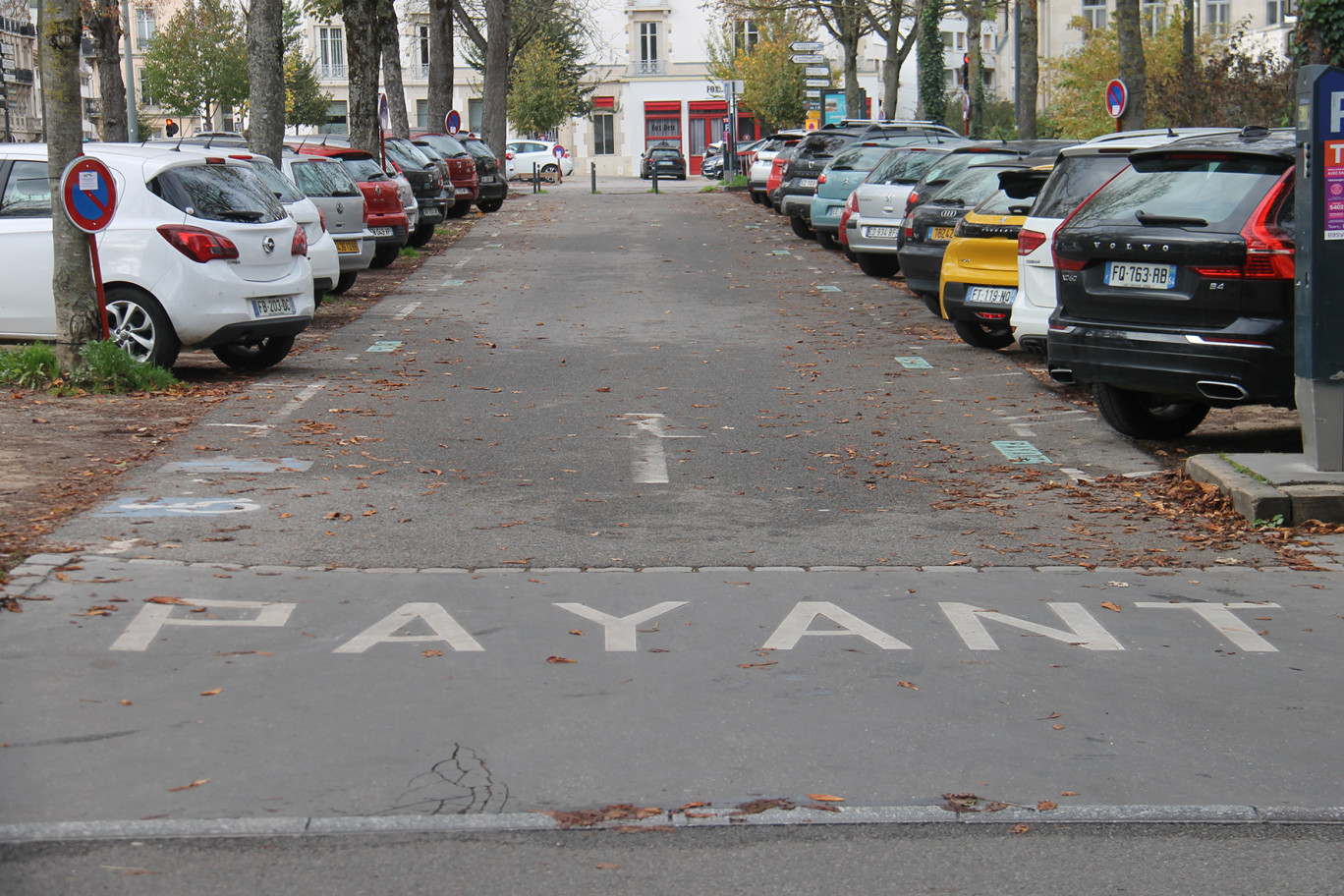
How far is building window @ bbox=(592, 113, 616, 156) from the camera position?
290 ft

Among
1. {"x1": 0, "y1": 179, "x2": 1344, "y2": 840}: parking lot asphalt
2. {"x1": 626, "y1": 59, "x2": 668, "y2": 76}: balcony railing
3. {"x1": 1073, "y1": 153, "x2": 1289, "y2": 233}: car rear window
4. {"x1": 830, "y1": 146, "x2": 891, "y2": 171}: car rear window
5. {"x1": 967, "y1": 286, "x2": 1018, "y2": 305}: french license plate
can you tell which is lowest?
{"x1": 0, "y1": 179, "x2": 1344, "y2": 840}: parking lot asphalt

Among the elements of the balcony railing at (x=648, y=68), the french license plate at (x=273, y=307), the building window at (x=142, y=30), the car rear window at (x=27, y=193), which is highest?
the building window at (x=142, y=30)

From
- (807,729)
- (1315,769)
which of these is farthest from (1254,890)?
(807,729)

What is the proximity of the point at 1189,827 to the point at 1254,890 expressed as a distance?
0.41 meters

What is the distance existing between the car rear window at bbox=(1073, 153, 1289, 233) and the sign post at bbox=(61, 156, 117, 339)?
6.93m

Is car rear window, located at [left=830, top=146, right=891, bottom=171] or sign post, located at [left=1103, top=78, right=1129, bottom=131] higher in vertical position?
sign post, located at [left=1103, top=78, right=1129, bottom=131]

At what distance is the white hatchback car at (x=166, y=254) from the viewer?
12.5 meters

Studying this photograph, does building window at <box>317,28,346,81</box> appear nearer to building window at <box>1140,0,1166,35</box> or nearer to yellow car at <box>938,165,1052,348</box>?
building window at <box>1140,0,1166,35</box>

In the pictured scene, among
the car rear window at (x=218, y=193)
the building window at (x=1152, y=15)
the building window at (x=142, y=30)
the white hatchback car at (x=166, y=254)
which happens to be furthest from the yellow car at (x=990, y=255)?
the building window at (x=142, y=30)

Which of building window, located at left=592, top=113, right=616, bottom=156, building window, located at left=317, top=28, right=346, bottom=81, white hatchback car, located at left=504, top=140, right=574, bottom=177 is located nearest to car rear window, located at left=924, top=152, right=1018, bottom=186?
white hatchback car, located at left=504, top=140, right=574, bottom=177

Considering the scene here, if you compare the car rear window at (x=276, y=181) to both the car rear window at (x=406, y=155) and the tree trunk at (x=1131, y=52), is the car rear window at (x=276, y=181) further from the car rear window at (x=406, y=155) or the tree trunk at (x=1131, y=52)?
the tree trunk at (x=1131, y=52)

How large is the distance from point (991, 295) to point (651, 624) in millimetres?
8685

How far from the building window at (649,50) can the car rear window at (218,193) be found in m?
76.7

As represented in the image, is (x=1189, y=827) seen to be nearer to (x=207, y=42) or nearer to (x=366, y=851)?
(x=366, y=851)
